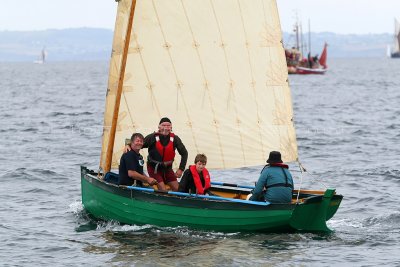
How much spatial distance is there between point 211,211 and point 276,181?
66.5 inches

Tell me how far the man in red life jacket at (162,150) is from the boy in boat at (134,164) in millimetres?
345

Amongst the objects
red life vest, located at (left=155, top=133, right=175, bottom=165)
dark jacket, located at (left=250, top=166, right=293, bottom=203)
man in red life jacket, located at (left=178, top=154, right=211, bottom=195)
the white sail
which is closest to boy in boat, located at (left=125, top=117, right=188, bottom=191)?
red life vest, located at (left=155, top=133, right=175, bottom=165)

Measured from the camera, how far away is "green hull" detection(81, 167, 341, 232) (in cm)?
2012

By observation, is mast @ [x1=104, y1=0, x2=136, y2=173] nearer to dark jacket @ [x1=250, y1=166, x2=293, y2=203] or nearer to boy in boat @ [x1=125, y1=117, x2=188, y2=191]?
boy in boat @ [x1=125, y1=117, x2=188, y2=191]

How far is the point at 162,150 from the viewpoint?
2206 centimetres

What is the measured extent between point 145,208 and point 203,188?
→ 151cm

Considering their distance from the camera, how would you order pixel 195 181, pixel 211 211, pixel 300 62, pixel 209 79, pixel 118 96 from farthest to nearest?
1. pixel 300 62
2. pixel 209 79
3. pixel 118 96
4. pixel 195 181
5. pixel 211 211

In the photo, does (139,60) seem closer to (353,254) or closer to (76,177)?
(353,254)

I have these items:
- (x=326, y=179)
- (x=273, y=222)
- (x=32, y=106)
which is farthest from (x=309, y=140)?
(x=32, y=106)

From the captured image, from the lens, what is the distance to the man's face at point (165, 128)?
21.7 m

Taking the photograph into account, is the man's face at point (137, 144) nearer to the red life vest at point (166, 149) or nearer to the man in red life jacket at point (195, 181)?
the red life vest at point (166, 149)

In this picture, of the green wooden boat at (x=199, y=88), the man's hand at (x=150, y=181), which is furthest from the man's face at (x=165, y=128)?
the green wooden boat at (x=199, y=88)

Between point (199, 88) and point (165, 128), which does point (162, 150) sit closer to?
point (165, 128)

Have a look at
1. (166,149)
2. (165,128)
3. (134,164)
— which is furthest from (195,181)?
(134,164)
